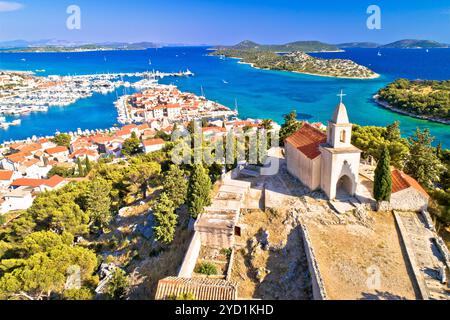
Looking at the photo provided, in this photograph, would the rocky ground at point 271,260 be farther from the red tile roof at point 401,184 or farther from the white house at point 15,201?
the white house at point 15,201

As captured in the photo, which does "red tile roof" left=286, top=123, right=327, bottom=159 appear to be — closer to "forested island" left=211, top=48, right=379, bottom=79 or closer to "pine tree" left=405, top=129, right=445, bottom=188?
"pine tree" left=405, top=129, right=445, bottom=188

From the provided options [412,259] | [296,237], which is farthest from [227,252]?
[412,259]

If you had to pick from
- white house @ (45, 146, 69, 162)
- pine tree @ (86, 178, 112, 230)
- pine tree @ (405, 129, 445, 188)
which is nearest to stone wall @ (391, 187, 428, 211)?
pine tree @ (405, 129, 445, 188)

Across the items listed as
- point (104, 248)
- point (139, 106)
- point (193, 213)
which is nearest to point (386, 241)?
point (193, 213)

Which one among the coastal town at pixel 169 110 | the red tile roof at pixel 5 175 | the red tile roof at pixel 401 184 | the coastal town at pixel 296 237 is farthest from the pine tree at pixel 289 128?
the coastal town at pixel 169 110

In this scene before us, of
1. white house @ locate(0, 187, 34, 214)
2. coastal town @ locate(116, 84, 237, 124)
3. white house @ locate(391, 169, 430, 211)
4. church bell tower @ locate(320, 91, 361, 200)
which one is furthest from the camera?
coastal town @ locate(116, 84, 237, 124)

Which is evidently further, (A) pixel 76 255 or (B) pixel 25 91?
(B) pixel 25 91
